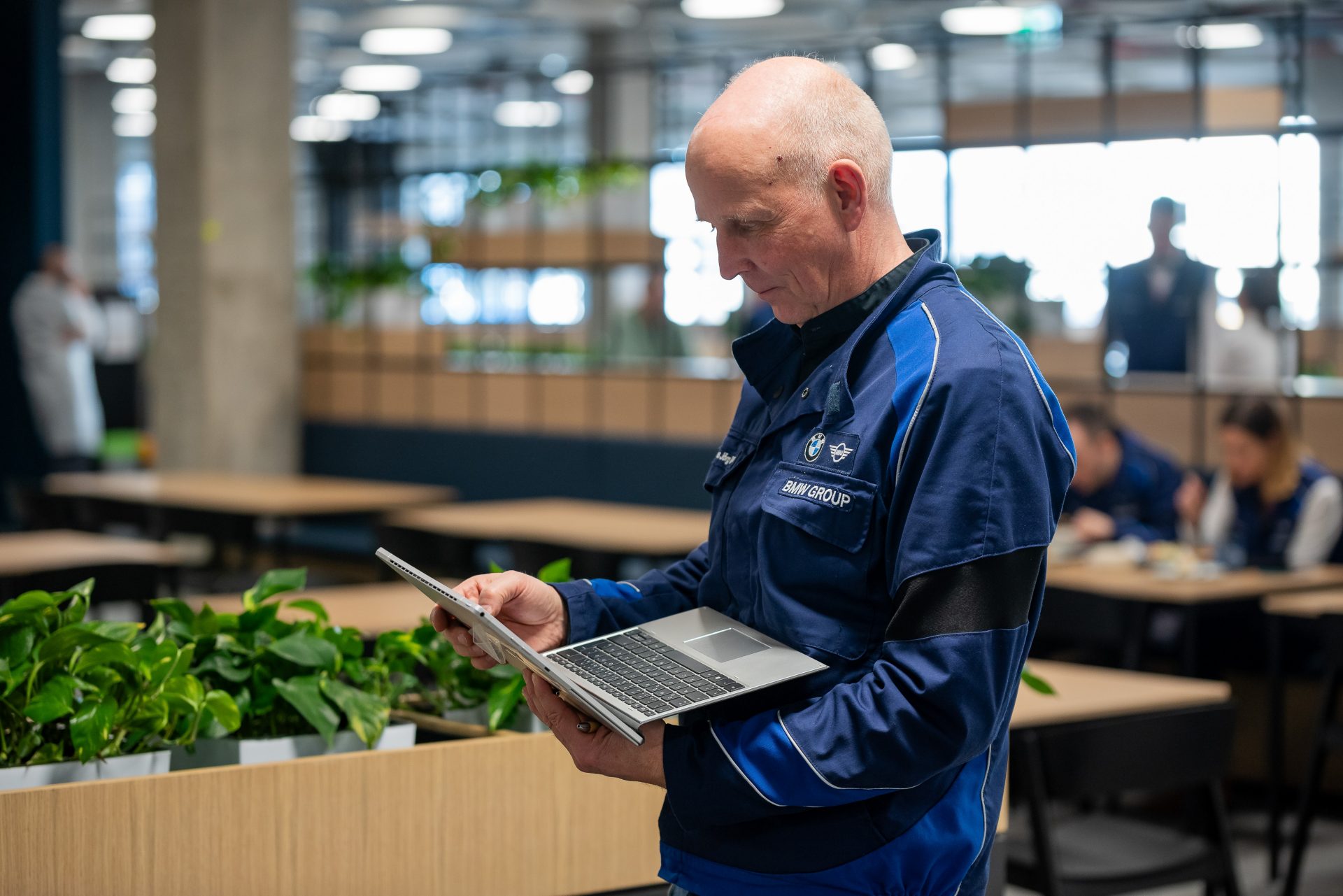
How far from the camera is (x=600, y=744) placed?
4.59 feet

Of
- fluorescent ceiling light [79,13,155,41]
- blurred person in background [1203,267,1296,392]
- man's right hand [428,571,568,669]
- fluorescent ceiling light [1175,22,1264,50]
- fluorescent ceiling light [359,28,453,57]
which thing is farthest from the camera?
fluorescent ceiling light [79,13,155,41]

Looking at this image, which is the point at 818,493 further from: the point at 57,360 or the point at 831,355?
the point at 57,360

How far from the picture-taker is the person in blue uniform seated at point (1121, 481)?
5.70 meters

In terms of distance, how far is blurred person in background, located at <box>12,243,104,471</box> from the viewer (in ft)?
33.8

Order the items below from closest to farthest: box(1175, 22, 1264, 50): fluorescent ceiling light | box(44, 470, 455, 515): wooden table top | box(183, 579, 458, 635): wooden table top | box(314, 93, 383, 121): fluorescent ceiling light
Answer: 1. box(183, 579, 458, 635): wooden table top
2. box(44, 470, 455, 515): wooden table top
3. box(1175, 22, 1264, 50): fluorescent ceiling light
4. box(314, 93, 383, 121): fluorescent ceiling light

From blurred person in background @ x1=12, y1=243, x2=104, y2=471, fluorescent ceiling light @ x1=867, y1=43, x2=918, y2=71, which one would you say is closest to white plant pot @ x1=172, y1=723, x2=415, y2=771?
blurred person in background @ x1=12, y1=243, x2=104, y2=471

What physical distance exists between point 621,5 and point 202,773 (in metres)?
9.80

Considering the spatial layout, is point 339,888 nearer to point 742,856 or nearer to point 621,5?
point 742,856

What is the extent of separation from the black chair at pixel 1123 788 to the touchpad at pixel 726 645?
1.41 m

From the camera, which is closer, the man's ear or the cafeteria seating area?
the man's ear

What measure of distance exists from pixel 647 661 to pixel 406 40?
1291cm

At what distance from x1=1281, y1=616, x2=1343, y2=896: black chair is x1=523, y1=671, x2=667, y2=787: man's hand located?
10.4 feet

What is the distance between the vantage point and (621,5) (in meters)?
11.0

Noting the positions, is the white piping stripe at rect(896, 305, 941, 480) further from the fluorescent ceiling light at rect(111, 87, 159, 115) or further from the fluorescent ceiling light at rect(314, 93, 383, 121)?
the fluorescent ceiling light at rect(111, 87, 159, 115)
